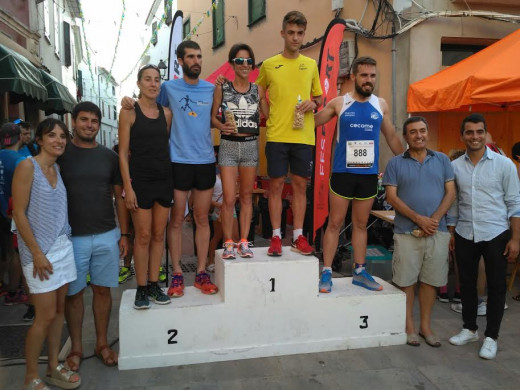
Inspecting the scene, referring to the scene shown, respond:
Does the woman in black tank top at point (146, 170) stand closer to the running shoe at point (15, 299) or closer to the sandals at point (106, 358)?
the sandals at point (106, 358)

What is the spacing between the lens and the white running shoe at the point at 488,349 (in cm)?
350

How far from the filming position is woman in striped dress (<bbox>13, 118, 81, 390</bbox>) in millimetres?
2750

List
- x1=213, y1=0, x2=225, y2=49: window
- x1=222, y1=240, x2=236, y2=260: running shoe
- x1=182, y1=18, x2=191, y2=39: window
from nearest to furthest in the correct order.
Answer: x1=222, y1=240, x2=236, y2=260: running shoe → x1=213, y1=0, x2=225, y2=49: window → x1=182, y1=18, x2=191, y2=39: window

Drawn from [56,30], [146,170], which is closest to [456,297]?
[146,170]

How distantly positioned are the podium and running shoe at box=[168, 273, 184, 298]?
0.30 ft

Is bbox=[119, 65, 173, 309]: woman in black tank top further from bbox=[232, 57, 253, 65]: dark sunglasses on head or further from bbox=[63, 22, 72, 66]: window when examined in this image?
bbox=[63, 22, 72, 66]: window

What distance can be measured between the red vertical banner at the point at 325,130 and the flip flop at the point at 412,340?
244 cm

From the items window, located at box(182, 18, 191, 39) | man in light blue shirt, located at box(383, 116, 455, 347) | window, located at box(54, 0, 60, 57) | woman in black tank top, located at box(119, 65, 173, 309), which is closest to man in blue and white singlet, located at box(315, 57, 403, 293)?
man in light blue shirt, located at box(383, 116, 455, 347)

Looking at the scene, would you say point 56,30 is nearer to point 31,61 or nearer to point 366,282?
point 31,61

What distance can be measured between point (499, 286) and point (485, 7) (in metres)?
5.26

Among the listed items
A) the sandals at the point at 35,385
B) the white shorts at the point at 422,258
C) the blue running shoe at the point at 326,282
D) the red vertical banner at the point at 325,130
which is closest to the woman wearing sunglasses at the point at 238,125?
the blue running shoe at the point at 326,282

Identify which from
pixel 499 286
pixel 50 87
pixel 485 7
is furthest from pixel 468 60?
pixel 50 87

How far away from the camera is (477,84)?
499 centimetres

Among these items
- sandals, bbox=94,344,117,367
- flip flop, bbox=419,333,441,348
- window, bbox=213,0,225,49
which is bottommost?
flip flop, bbox=419,333,441,348
